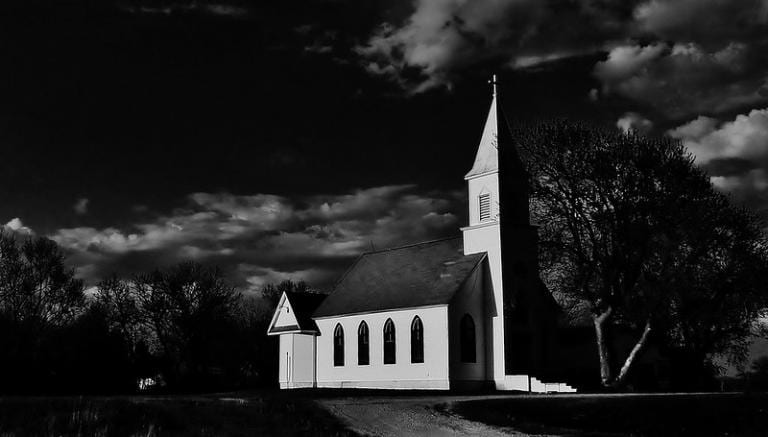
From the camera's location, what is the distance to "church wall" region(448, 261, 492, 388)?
46906 millimetres

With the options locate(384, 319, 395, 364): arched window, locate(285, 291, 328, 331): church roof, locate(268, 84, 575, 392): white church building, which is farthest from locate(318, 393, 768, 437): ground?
locate(285, 291, 328, 331): church roof

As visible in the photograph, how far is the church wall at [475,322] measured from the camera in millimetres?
46906

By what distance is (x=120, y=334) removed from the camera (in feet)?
218

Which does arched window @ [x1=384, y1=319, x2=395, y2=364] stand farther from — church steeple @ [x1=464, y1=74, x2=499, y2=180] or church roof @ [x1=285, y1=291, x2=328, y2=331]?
church steeple @ [x1=464, y1=74, x2=499, y2=180]

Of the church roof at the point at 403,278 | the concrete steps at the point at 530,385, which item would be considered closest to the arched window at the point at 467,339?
the church roof at the point at 403,278

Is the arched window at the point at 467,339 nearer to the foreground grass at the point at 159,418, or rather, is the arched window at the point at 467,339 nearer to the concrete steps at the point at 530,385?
the concrete steps at the point at 530,385

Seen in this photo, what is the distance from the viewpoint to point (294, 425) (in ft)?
91.4

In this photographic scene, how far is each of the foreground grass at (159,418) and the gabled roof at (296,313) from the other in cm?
2638

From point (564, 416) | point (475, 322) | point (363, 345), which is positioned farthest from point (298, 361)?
point (564, 416)

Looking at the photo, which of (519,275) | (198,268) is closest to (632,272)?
(519,275)

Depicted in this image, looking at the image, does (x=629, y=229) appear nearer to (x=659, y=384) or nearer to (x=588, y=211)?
(x=588, y=211)

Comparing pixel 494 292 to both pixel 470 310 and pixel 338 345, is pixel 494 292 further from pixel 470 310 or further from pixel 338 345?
pixel 338 345

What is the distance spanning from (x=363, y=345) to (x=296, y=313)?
7281mm

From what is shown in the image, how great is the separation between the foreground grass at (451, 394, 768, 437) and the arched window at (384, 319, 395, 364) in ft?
50.8
